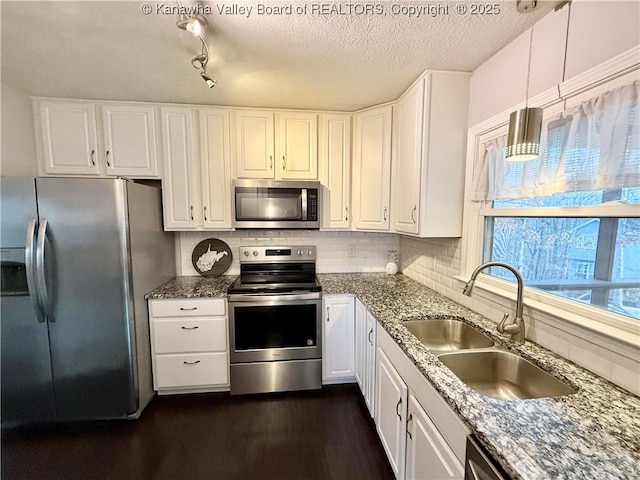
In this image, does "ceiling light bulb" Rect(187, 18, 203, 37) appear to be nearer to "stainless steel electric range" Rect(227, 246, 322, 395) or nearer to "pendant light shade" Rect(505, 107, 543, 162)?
"pendant light shade" Rect(505, 107, 543, 162)

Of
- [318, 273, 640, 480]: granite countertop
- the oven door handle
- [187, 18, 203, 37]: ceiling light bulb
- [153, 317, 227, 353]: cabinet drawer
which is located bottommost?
[153, 317, 227, 353]: cabinet drawer

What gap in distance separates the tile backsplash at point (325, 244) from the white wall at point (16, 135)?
46.9 inches

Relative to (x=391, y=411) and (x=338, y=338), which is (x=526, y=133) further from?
(x=338, y=338)

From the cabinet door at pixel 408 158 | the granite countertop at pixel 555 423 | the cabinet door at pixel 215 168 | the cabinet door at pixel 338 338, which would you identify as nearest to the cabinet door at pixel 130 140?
the cabinet door at pixel 215 168

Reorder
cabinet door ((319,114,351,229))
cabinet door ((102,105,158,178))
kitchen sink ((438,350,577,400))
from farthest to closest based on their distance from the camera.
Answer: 1. cabinet door ((319,114,351,229))
2. cabinet door ((102,105,158,178))
3. kitchen sink ((438,350,577,400))

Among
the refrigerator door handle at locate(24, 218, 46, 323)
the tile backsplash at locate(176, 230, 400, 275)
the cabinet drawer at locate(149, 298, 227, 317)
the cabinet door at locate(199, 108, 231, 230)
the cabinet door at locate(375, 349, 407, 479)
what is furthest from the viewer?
the tile backsplash at locate(176, 230, 400, 275)

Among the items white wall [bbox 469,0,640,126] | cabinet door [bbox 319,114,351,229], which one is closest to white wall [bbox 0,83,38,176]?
cabinet door [bbox 319,114,351,229]

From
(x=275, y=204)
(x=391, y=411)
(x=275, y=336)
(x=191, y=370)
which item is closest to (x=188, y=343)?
(x=191, y=370)

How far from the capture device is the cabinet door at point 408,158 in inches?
75.1

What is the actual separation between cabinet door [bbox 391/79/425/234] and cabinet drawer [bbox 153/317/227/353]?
166 centimetres

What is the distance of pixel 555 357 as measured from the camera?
46.4 inches

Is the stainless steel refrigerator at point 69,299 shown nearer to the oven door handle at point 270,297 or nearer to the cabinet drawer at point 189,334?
the cabinet drawer at point 189,334

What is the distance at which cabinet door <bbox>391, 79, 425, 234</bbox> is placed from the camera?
6.26 ft

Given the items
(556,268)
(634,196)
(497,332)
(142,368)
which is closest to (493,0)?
(634,196)
